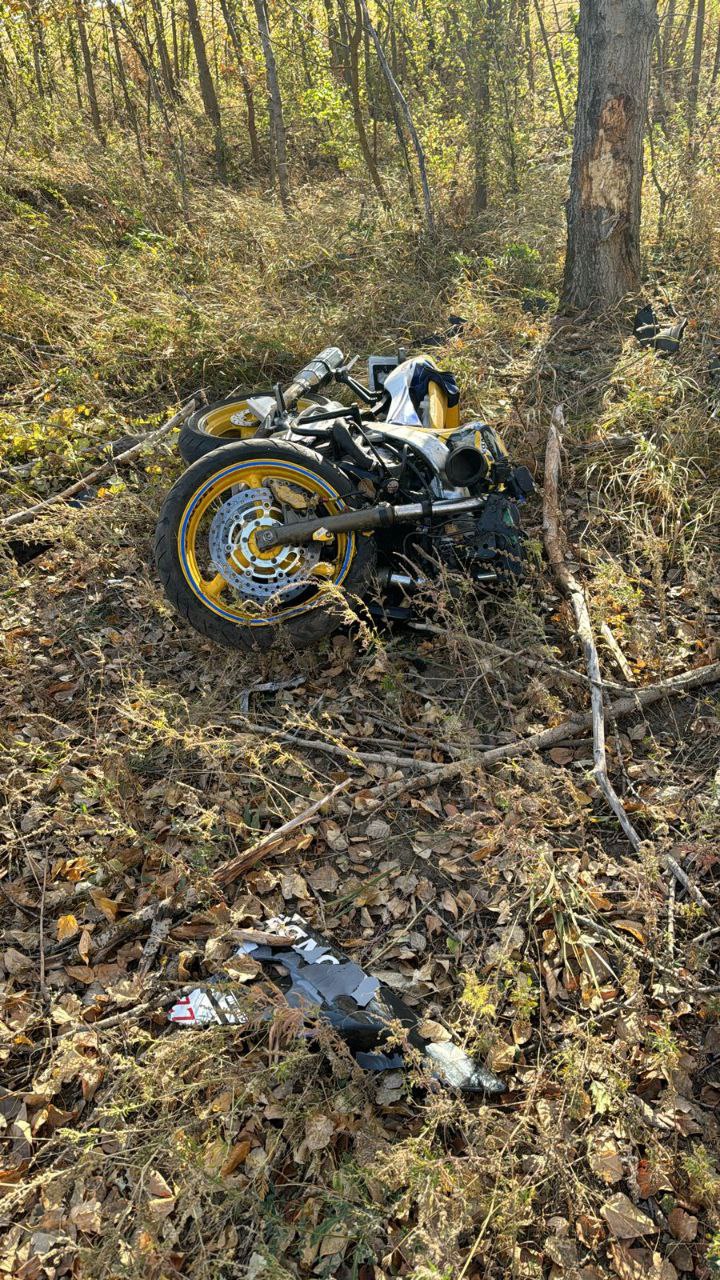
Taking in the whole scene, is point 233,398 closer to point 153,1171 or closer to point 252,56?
point 153,1171

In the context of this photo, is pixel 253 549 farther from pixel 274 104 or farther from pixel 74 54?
pixel 74 54

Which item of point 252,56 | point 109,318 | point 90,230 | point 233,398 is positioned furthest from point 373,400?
point 252,56

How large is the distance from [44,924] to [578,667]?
248 centimetres

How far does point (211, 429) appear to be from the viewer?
4418mm

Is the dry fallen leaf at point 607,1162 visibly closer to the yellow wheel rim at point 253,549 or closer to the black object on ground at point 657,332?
the yellow wheel rim at point 253,549

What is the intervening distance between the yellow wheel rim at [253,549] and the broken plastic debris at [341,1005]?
58.2 inches

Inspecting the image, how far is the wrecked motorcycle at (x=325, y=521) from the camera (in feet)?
11.9

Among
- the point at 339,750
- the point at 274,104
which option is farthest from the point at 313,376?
the point at 274,104

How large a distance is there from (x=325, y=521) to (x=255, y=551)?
0.37 m

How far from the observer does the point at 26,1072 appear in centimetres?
262

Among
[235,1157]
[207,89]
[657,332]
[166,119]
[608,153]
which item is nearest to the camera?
[235,1157]

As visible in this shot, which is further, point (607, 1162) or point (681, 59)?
point (681, 59)

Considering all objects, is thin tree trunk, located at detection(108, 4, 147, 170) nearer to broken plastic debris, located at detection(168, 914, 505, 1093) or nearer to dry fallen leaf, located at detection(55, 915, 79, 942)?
dry fallen leaf, located at detection(55, 915, 79, 942)

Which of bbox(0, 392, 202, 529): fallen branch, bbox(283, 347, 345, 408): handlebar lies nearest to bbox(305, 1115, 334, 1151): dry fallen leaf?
bbox(283, 347, 345, 408): handlebar
